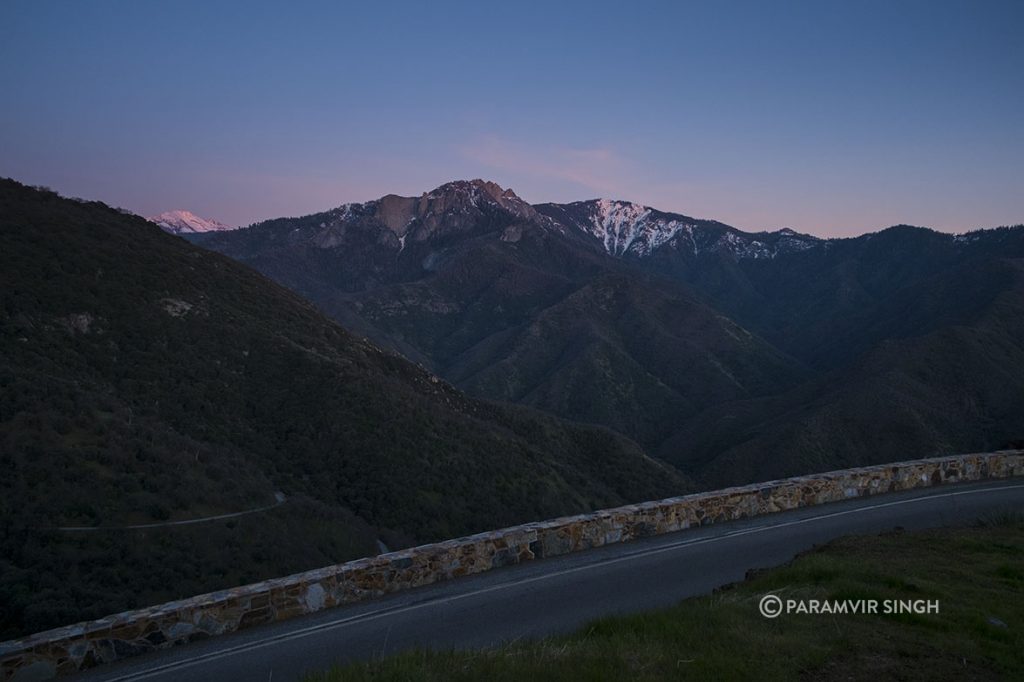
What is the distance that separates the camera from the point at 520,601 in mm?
8594

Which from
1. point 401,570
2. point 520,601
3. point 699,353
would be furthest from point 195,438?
point 699,353

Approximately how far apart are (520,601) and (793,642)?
3.74 metres

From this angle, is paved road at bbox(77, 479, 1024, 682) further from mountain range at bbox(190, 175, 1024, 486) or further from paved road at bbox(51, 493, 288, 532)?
mountain range at bbox(190, 175, 1024, 486)

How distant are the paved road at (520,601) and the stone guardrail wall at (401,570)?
23 cm

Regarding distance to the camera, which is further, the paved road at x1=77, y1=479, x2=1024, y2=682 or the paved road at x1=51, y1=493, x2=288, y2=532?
the paved road at x1=51, y1=493, x2=288, y2=532

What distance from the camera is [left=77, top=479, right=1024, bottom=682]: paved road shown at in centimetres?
719

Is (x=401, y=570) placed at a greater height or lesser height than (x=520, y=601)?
greater

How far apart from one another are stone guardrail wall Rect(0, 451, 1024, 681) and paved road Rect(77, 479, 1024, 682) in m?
0.23

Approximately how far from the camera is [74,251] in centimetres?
3797

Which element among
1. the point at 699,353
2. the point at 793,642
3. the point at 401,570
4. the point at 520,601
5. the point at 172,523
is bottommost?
the point at 699,353

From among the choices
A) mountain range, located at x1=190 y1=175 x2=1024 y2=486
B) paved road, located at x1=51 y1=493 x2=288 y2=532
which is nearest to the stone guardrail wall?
paved road, located at x1=51 y1=493 x2=288 y2=532

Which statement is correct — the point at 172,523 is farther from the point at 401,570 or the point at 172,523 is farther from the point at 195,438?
the point at 401,570

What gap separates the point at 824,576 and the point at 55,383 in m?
25.6

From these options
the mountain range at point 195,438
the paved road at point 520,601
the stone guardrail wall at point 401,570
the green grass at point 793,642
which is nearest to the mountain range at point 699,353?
the mountain range at point 195,438
